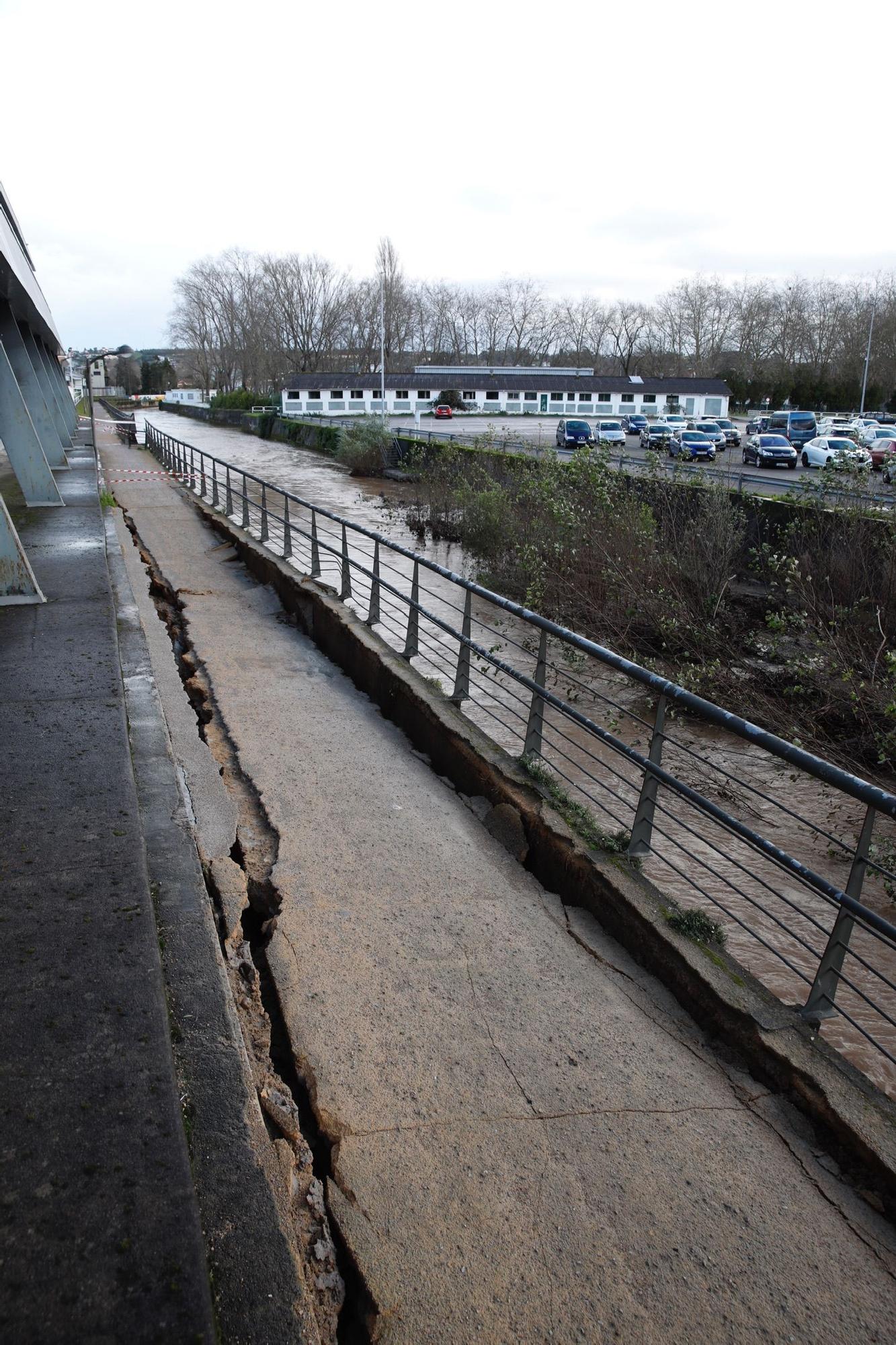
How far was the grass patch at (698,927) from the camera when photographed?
14.0ft

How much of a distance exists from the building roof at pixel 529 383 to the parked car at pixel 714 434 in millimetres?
38511

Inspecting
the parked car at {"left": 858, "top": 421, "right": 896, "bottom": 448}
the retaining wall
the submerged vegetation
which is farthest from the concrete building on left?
the parked car at {"left": 858, "top": 421, "right": 896, "bottom": 448}

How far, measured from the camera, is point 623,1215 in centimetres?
291

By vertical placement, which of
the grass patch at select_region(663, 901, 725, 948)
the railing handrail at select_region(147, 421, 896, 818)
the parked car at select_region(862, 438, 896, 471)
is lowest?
the parked car at select_region(862, 438, 896, 471)

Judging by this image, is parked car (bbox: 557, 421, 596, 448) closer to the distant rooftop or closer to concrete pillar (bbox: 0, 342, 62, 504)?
concrete pillar (bbox: 0, 342, 62, 504)

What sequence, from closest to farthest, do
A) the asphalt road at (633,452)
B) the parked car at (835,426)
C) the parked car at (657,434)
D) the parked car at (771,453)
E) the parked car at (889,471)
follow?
the parked car at (889,471), the asphalt road at (633,452), the parked car at (771,453), the parked car at (657,434), the parked car at (835,426)

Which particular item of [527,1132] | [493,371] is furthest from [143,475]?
[493,371]

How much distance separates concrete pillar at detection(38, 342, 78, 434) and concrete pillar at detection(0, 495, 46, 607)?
2421cm

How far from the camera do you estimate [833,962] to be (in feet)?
11.9

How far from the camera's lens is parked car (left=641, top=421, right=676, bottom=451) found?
40438 millimetres

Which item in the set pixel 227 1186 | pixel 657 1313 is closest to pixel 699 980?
pixel 657 1313

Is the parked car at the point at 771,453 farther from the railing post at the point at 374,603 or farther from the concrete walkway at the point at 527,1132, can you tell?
the concrete walkway at the point at 527,1132

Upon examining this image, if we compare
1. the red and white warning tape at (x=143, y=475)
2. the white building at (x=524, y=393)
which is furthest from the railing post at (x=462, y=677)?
the white building at (x=524, y=393)

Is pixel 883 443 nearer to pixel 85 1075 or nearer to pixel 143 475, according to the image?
pixel 143 475
